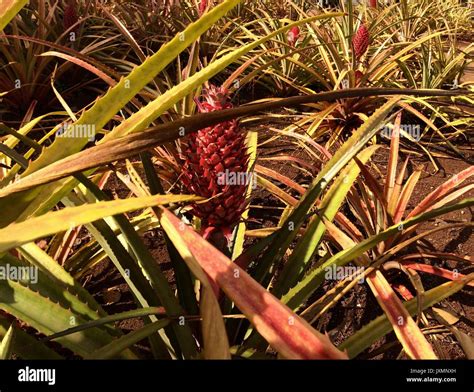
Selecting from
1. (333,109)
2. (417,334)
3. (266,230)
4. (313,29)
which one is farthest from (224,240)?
(313,29)

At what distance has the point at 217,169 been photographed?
87cm

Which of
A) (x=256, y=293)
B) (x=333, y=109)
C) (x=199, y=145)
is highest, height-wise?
(x=333, y=109)

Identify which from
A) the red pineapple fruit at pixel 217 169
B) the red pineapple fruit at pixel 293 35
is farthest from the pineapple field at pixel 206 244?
the red pineapple fruit at pixel 293 35

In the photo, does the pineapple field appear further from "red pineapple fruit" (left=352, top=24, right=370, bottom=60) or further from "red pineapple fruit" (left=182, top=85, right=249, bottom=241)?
"red pineapple fruit" (left=352, top=24, right=370, bottom=60)

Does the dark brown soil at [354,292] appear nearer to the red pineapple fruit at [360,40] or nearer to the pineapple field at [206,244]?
the pineapple field at [206,244]

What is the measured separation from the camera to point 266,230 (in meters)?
1.58

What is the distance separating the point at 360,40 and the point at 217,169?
195 cm

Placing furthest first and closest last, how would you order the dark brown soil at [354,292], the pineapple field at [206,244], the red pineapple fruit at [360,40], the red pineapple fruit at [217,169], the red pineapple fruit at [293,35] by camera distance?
the red pineapple fruit at [293,35] → the red pineapple fruit at [360,40] → the dark brown soil at [354,292] → the red pineapple fruit at [217,169] → the pineapple field at [206,244]

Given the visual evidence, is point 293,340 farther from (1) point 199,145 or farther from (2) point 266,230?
(2) point 266,230

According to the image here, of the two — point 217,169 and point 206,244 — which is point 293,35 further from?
point 206,244

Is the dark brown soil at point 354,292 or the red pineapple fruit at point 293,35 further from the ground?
the red pineapple fruit at point 293,35

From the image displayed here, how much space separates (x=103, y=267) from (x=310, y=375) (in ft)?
3.61

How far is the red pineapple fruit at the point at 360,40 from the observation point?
2.39 m

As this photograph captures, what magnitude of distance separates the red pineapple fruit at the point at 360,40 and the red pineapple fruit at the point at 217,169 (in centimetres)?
179
